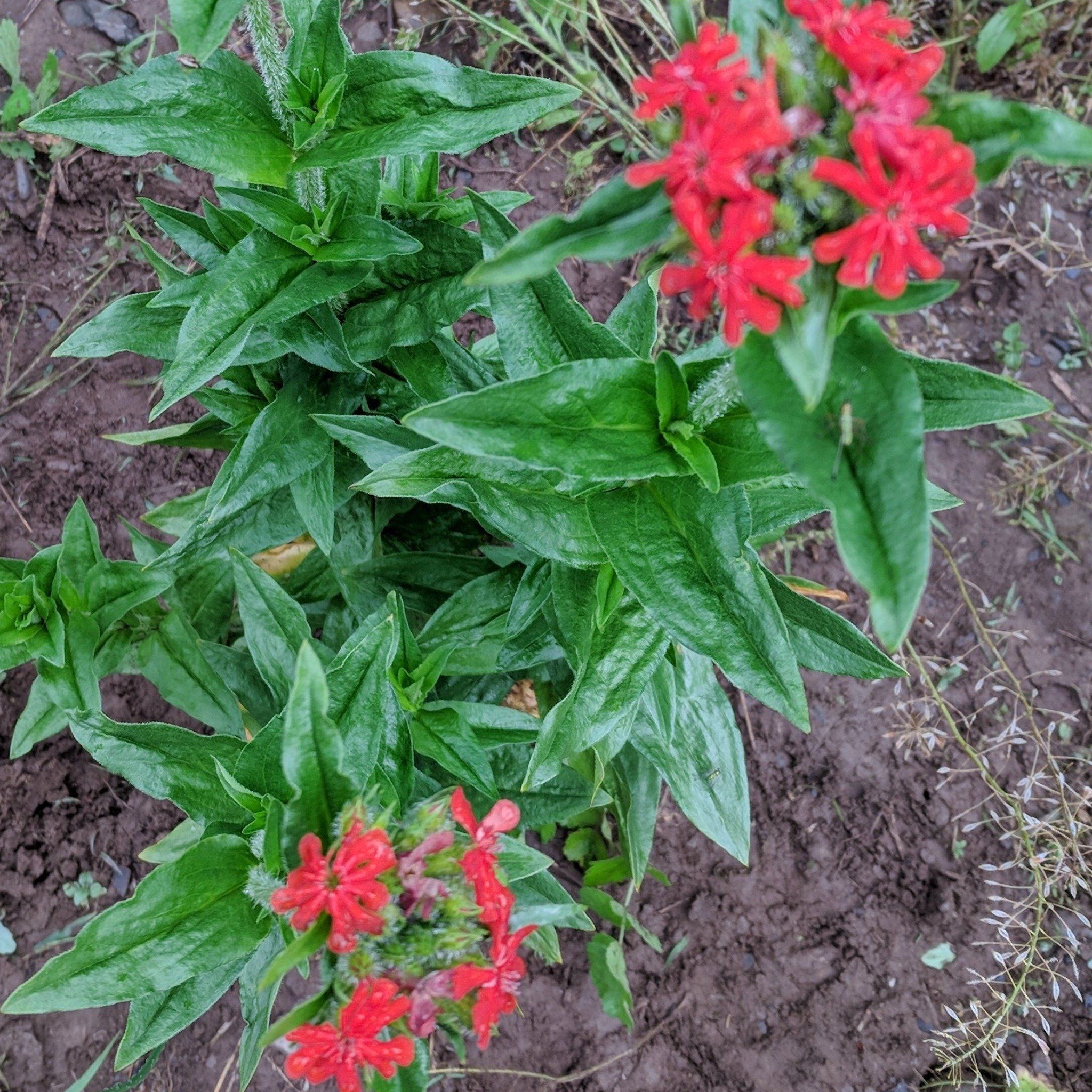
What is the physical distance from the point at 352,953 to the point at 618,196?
A: 1118 mm

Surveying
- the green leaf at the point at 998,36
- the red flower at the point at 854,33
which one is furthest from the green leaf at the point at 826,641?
the green leaf at the point at 998,36

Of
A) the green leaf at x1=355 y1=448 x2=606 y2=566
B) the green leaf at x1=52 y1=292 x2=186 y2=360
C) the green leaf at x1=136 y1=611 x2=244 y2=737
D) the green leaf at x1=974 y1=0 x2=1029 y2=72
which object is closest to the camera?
the green leaf at x1=355 y1=448 x2=606 y2=566

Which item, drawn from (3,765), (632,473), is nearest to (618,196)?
(632,473)

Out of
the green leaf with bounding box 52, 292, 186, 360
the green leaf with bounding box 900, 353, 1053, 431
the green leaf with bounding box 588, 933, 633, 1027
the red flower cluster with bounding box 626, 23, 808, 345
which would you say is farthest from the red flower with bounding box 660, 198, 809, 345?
the green leaf with bounding box 588, 933, 633, 1027

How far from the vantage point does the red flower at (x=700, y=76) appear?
1056 millimetres

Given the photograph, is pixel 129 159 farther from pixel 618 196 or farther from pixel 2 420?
pixel 618 196

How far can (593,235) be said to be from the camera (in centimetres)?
111

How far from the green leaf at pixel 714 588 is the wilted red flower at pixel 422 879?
507 millimetres

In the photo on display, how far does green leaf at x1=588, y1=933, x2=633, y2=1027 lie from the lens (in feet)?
9.37

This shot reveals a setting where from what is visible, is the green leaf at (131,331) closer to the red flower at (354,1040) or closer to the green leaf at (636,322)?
the green leaf at (636,322)

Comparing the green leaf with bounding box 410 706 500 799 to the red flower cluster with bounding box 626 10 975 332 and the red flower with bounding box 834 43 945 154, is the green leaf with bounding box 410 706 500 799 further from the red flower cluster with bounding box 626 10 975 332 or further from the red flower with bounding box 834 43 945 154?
the red flower with bounding box 834 43 945 154

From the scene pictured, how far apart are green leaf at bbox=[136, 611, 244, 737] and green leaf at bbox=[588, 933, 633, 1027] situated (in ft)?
4.27

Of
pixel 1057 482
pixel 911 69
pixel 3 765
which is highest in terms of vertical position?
pixel 911 69

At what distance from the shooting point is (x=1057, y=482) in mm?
3521
